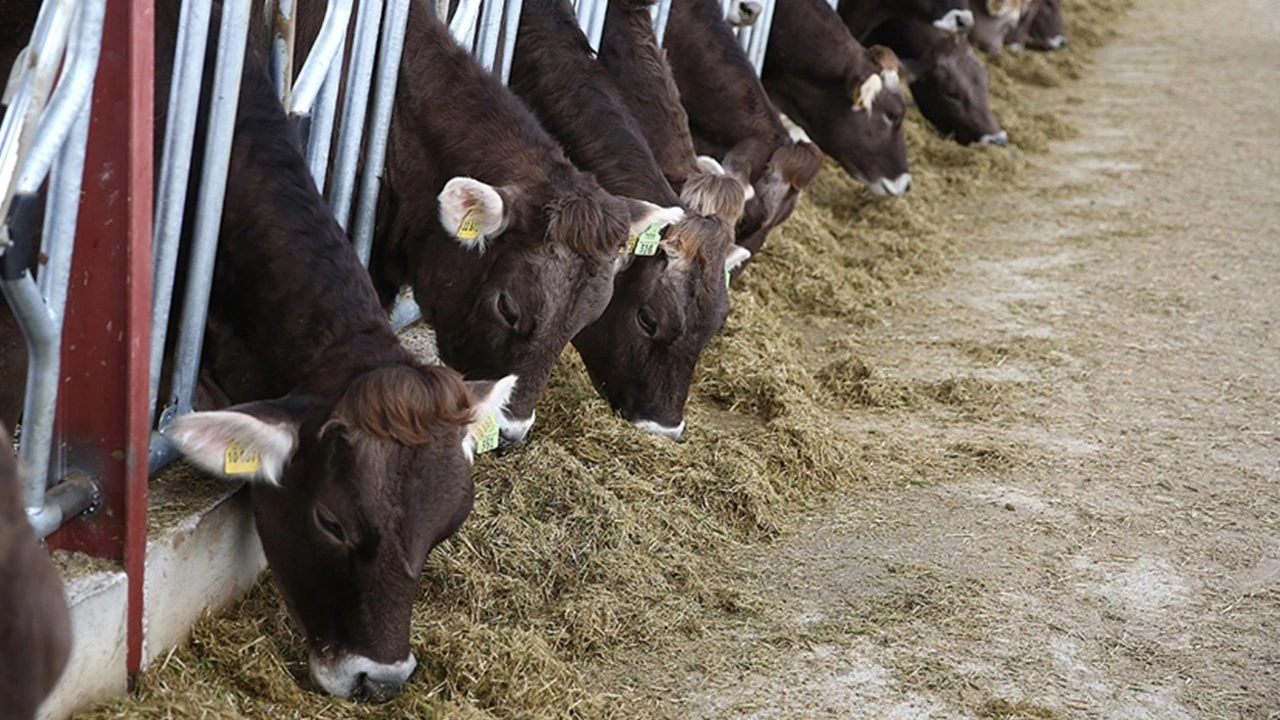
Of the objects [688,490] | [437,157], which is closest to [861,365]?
[688,490]

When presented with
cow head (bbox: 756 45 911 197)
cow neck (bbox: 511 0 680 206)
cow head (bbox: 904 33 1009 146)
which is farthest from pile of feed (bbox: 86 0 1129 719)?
cow head (bbox: 904 33 1009 146)

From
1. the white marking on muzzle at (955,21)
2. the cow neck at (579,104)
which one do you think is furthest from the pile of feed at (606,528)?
the white marking on muzzle at (955,21)

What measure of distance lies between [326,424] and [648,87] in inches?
126

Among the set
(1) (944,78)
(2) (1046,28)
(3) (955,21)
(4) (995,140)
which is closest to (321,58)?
(3) (955,21)

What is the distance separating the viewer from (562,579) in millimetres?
4293

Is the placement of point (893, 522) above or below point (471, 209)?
below

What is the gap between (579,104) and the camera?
5555 millimetres

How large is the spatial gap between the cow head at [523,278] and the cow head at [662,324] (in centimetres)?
63

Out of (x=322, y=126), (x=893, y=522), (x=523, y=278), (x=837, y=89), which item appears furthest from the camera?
(x=837, y=89)

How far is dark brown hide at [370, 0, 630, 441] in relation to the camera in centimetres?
464

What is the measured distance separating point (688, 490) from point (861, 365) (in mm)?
1759

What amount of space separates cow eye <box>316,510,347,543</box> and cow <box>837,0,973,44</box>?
764 cm

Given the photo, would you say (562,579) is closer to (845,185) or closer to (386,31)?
(386,31)

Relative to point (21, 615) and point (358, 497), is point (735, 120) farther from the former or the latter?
point (21, 615)
